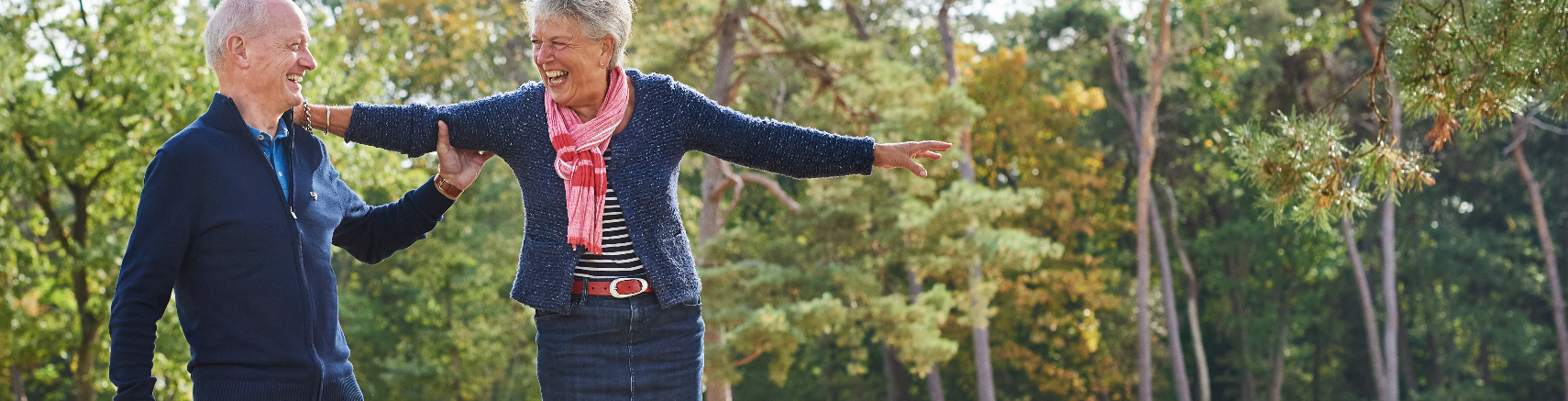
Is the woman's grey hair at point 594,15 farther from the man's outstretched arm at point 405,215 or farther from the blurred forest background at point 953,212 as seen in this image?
the blurred forest background at point 953,212

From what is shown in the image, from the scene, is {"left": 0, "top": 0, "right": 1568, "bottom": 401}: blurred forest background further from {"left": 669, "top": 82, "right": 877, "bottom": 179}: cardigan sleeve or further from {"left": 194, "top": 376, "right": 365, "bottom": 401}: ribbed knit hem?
{"left": 194, "top": 376, "right": 365, "bottom": 401}: ribbed knit hem

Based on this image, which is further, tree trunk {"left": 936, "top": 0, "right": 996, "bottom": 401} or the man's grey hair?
tree trunk {"left": 936, "top": 0, "right": 996, "bottom": 401}

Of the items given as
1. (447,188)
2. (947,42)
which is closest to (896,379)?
(947,42)

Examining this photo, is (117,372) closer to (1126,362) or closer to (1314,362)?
(1126,362)

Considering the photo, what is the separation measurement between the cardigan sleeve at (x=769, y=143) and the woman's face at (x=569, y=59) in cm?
14

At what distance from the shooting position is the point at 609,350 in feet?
6.33

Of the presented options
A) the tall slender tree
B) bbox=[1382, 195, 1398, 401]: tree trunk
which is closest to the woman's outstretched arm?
the tall slender tree

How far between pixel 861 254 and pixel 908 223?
1.43 m

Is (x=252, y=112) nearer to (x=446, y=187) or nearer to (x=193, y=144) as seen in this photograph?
(x=193, y=144)

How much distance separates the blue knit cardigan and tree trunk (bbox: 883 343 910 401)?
18383mm

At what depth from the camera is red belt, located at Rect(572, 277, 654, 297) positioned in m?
1.93

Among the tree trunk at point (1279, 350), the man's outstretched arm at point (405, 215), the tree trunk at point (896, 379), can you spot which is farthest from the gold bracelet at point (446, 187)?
the tree trunk at point (1279, 350)

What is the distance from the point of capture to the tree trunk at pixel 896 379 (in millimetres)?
20297

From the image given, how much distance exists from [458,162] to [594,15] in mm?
443
